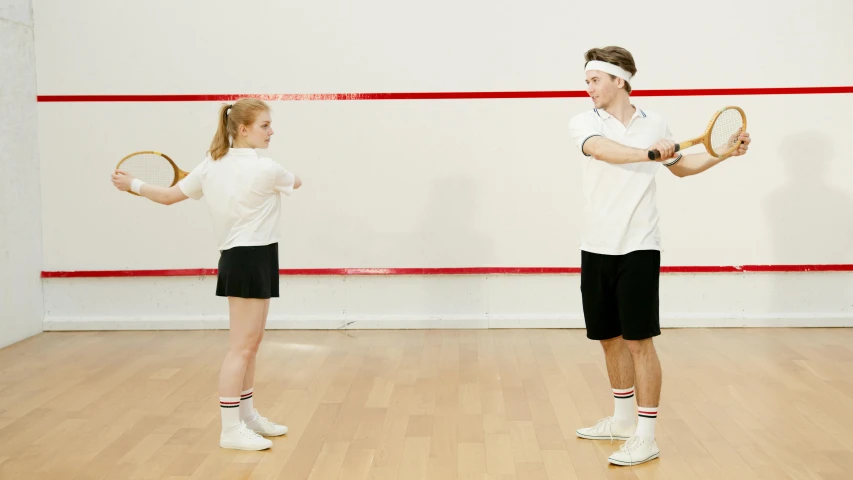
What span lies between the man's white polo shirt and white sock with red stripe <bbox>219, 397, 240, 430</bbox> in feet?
3.89

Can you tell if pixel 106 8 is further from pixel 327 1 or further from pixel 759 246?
pixel 759 246

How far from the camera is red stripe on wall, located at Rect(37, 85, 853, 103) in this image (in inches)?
179

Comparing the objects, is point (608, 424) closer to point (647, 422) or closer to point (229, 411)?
point (647, 422)

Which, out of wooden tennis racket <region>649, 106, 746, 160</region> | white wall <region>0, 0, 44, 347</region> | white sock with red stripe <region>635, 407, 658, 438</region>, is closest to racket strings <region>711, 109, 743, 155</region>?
wooden tennis racket <region>649, 106, 746, 160</region>

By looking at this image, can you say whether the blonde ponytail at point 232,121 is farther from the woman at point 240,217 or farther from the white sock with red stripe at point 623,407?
the white sock with red stripe at point 623,407

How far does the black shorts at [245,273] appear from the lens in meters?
2.73

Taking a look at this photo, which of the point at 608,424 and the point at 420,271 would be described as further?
the point at 420,271

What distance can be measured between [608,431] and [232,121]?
1.53 meters

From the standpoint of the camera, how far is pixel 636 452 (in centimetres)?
263

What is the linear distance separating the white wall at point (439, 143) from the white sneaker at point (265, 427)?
1777 mm

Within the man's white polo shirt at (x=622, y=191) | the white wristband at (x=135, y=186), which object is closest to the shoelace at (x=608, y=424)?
the man's white polo shirt at (x=622, y=191)

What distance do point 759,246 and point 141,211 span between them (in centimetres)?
318

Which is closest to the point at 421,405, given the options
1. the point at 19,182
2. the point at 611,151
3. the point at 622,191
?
the point at 622,191

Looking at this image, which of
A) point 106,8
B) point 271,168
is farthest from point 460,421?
point 106,8
